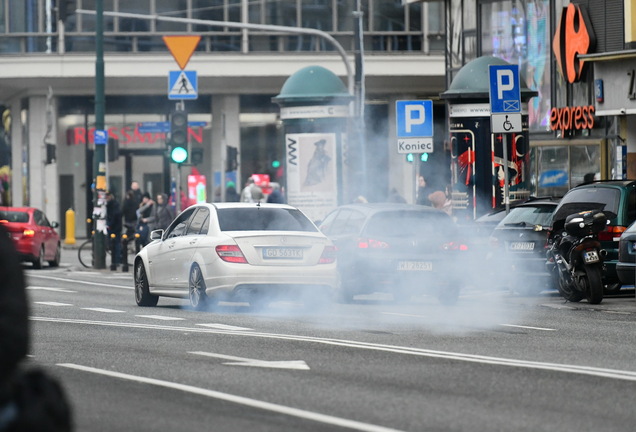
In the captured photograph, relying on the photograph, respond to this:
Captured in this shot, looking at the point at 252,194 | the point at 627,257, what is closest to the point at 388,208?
the point at 627,257

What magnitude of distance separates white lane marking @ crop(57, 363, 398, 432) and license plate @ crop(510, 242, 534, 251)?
11.9 meters

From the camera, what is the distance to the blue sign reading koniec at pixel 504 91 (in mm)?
23500

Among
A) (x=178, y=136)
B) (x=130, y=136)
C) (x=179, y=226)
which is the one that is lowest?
(x=179, y=226)

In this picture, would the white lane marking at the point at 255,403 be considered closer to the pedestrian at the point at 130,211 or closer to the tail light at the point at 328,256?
the tail light at the point at 328,256

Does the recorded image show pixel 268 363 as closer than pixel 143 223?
Yes

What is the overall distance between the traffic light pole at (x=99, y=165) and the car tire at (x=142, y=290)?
1292 cm

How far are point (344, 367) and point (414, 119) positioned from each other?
1616cm

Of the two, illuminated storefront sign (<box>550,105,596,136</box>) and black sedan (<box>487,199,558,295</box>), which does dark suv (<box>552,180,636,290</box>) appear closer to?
black sedan (<box>487,199,558,295</box>)

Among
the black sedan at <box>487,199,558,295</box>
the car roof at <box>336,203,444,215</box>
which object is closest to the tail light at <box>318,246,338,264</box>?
the car roof at <box>336,203,444,215</box>

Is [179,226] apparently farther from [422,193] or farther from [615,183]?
[422,193]

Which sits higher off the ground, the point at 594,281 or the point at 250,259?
the point at 250,259

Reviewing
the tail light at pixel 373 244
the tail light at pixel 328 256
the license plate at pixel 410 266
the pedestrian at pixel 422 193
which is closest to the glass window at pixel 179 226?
the tail light at pixel 328 256

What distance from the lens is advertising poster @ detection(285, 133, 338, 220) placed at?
30594 millimetres

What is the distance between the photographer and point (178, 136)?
30.8 metres
